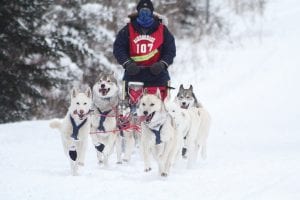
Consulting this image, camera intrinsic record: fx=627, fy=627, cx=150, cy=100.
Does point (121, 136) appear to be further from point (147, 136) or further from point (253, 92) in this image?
point (253, 92)

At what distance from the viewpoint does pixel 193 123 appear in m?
8.28

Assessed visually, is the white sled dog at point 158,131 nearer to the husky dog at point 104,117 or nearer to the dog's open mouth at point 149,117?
the dog's open mouth at point 149,117

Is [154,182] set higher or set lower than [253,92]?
lower

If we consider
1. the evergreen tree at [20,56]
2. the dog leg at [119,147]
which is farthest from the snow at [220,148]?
the evergreen tree at [20,56]

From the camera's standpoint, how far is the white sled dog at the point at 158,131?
22.9 ft

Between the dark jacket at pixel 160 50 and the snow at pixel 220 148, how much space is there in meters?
1.12

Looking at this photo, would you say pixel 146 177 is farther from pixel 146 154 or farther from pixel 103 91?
pixel 103 91

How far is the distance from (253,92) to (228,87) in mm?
1025

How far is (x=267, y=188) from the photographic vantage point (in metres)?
5.99

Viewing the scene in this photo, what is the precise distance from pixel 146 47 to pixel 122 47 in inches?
12.0

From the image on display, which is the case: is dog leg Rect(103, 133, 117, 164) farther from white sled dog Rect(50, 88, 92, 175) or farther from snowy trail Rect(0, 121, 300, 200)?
white sled dog Rect(50, 88, 92, 175)

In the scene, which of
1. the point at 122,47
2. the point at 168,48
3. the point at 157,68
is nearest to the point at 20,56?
the point at 122,47

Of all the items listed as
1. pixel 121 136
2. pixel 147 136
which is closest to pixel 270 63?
pixel 121 136

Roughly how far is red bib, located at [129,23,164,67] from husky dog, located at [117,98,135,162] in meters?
0.56
